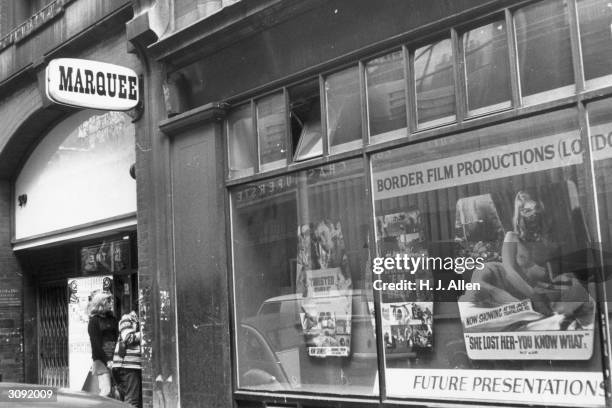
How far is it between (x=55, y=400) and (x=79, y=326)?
8441mm

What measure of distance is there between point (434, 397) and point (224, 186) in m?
3.31

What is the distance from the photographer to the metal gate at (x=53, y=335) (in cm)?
1252

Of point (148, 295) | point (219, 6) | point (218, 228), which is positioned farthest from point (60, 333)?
point (219, 6)

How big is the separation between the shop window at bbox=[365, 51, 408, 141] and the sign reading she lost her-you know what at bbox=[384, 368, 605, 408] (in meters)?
2.08

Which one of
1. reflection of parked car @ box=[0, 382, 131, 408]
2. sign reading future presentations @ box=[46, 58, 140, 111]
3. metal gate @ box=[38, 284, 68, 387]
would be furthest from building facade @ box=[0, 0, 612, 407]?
metal gate @ box=[38, 284, 68, 387]

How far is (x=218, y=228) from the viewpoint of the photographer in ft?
25.9

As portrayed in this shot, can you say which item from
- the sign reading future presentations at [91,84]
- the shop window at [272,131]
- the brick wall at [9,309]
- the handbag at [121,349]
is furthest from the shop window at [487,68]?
the brick wall at [9,309]

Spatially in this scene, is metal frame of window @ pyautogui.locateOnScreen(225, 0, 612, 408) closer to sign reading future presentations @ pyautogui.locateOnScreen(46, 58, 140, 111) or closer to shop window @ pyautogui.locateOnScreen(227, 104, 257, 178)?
shop window @ pyautogui.locateOnScreen(227, 104, 257, 178)

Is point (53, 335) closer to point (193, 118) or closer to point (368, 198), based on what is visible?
point (193, 118)

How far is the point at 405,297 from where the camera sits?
20.6ft

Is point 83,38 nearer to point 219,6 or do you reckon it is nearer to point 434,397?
point 219,6

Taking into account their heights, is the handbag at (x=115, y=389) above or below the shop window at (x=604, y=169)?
below

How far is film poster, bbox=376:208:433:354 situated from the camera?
20.1 feet

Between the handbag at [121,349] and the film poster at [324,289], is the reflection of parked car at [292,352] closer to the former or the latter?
Answer: the film poster at [324,289]
